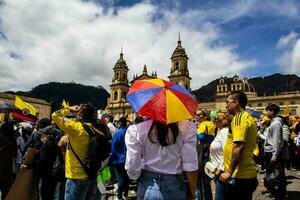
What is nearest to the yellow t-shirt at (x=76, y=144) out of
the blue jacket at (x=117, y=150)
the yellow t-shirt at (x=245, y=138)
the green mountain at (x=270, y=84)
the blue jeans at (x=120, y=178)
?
the yellow t-shirt at (x=245, y=138)

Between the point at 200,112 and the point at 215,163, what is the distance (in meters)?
1.89

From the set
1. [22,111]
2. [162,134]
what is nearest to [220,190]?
[162,134]

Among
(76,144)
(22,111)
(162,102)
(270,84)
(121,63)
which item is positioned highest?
(270,84)

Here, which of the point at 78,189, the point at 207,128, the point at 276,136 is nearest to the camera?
the point at 78,189

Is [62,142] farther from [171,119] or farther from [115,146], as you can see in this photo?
[171,119]

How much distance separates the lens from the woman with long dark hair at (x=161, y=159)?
292 cm

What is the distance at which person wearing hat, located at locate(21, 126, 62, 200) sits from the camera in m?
5.30

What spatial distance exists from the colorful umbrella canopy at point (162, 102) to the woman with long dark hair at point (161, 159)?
150 millimetres

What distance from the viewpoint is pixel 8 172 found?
6633mm

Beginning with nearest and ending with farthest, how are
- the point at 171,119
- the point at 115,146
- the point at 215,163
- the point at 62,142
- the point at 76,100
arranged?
the point at 171,119
the point at 215,163
the point at 62,142
the point at 115,146
the point at 76,100

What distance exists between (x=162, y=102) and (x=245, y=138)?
139cm

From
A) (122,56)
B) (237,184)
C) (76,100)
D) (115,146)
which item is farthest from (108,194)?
(76,100)

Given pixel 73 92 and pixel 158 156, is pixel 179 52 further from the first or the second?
pixel 73 92

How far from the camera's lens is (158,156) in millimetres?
2943
